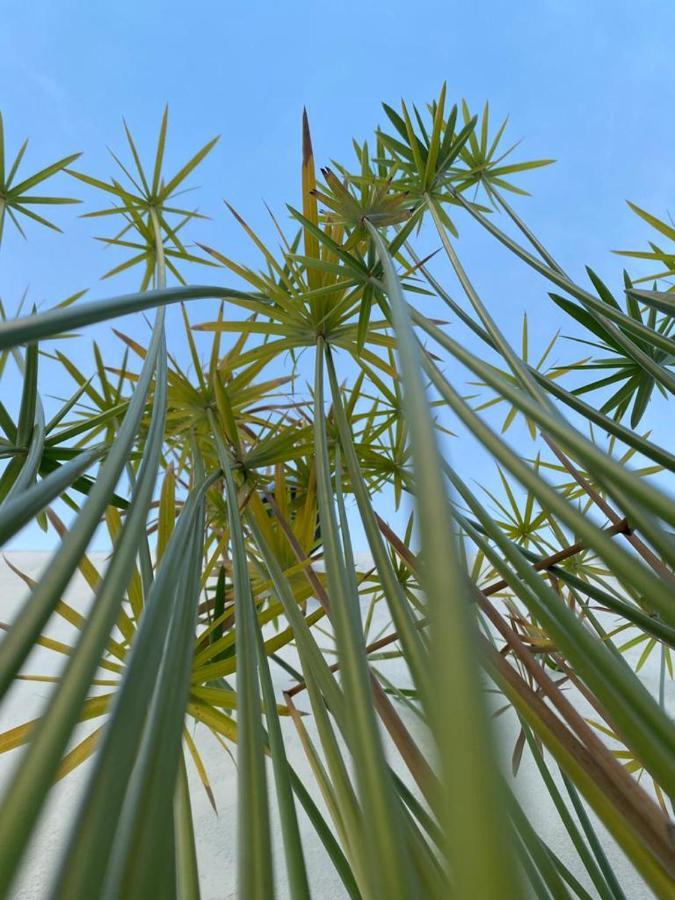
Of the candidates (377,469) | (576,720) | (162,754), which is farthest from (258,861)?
(377,469)

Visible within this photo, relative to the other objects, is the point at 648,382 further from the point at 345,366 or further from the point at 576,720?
the point at 576,720

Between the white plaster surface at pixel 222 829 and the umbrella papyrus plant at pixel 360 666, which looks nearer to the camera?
the umbrella papyrus plant at pixel 360 666

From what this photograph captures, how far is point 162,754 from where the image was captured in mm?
260

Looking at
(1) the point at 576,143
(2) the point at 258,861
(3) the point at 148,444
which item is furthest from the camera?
(1) the point at 576,143

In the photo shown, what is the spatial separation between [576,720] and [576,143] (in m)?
4.18

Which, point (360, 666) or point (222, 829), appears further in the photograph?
point (222, 829)

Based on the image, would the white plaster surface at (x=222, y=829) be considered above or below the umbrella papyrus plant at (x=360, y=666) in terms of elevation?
above

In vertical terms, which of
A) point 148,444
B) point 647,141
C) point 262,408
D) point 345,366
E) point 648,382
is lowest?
point 148,444

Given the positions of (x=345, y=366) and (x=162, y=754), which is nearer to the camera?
(x=162, y=754)

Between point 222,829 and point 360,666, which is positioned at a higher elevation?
point 222,829

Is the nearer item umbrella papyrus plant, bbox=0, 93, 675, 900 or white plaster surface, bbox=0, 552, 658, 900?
umbrella papyrus plant, bbox=0, 93, 675, 900

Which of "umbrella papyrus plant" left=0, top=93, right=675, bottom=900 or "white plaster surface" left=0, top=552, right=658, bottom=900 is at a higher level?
"white plaster surface" left=0, top=552, right=658, bottom=900

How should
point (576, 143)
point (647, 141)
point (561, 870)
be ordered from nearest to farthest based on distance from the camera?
point (561, 870) → point (576, 143) → point (647, 141)

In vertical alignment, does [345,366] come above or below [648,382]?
above
